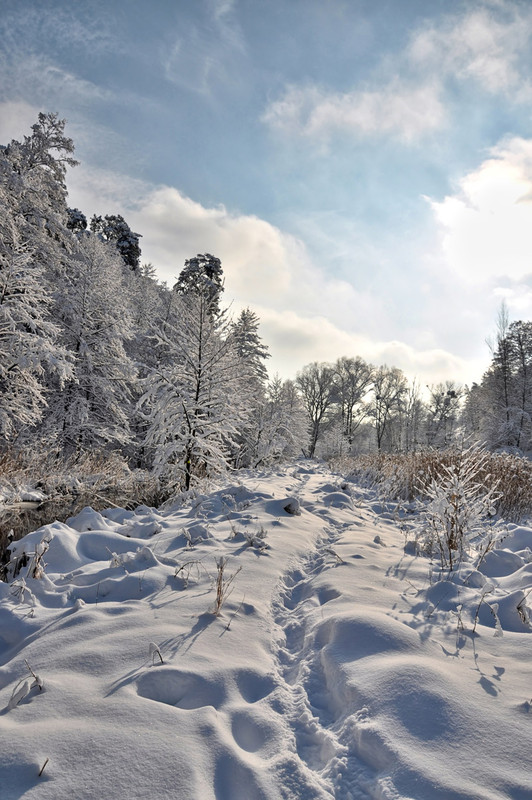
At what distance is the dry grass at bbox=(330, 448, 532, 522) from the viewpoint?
7.05m

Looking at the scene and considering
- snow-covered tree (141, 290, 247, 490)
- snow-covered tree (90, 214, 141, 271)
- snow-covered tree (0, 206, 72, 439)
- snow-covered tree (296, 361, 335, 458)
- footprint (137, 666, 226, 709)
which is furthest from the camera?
snow-covered tree (296, 361, 335, 458)

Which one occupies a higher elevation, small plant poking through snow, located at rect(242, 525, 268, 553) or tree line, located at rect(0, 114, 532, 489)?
tree line, located at rect(0, 114, 532, 489)

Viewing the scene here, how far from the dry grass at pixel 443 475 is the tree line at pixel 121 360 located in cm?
99

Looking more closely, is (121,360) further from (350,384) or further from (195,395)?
(350,384)

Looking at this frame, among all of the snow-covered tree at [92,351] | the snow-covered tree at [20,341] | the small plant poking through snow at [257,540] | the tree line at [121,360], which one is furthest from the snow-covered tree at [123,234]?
the small plant poking through snow at [257,540]

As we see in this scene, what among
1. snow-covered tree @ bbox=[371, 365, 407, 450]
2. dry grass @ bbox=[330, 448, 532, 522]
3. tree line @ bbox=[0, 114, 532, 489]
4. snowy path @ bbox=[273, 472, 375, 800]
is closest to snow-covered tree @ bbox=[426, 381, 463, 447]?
snow-covered tree @ bbox=[371, 365, 407, 450]

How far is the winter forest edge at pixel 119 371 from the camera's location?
7.88m

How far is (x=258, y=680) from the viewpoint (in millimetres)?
2033

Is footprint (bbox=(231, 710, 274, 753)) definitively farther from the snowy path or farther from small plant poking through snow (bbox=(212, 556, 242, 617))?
small plant poking through snow (bbox=(212, 556, 242, 617))

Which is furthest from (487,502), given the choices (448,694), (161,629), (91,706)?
(91,706)

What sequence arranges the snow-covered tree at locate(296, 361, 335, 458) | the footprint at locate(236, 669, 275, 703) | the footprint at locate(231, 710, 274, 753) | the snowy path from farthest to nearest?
the snow-covered tree at locate(296, 361, 335, 458) < the footprint at locate(236, 669, 275, 703) < the footprint at locate(231, 710, 274, 753) < the snowy path

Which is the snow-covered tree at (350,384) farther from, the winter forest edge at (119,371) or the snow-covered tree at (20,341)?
the snow-covered tree at (20,341)

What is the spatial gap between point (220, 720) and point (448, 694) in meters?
1.05

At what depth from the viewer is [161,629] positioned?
7.65ft
